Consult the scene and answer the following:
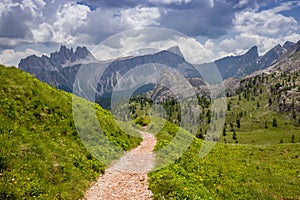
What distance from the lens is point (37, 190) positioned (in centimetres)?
1442

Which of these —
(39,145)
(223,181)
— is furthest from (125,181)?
(223,181)

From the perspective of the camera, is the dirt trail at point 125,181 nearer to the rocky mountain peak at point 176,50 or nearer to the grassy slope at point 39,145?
the grassy slope at point 39,145

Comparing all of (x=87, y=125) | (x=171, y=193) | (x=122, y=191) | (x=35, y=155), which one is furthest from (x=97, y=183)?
(x=87, y=125)

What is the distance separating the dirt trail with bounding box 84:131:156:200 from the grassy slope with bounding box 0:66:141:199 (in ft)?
2.73

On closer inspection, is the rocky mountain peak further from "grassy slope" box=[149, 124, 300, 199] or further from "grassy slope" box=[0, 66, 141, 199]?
"grassy slope" box=[0, 66, 141, 199]

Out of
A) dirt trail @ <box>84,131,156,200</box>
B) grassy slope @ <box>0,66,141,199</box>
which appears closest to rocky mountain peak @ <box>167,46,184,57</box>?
dirt trail @ <box>84,131,156,200</box>

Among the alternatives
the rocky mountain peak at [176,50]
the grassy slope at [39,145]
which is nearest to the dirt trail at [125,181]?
the grassy slope at [39,145]

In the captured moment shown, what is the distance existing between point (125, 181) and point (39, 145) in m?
6.64

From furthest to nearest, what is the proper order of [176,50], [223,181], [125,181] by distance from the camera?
[176,50] < [223,181] < [125,181]

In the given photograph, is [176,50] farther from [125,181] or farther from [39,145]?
[39,145]

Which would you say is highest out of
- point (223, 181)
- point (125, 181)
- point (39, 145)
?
point (39, 145)

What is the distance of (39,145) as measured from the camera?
1944cm

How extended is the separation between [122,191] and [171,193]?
12.8 feet

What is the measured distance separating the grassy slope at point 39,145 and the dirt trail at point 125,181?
0.83 meters
